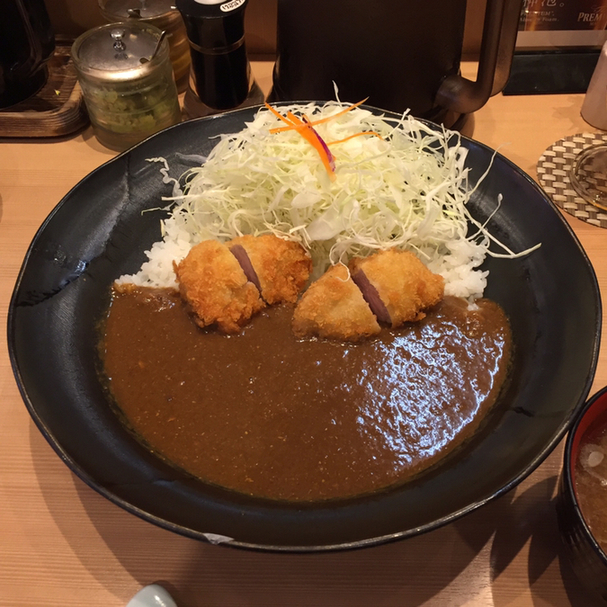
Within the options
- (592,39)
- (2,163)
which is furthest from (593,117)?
(2,163)

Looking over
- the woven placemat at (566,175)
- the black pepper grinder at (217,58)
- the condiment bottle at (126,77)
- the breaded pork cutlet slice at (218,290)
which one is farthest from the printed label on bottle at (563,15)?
the breaded pork cutlet slice at (218,290)

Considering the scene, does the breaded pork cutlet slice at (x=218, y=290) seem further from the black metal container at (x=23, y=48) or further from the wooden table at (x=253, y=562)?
the black metal container at (x=23, y=48)

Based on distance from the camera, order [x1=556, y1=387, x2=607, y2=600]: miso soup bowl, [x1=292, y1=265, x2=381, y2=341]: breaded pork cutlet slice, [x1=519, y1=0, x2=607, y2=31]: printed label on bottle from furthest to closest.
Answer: [x1=519, y1=0, x2=607, y2=31]: printed label on bottle
[x1=292, y1=265, x2=381, y2=341]: breaded pork cutlet slice
[x1=556, y1=387, x2=607, y2=600]: miso soup bowl

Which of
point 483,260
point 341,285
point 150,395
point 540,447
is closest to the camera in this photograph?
point 540,447

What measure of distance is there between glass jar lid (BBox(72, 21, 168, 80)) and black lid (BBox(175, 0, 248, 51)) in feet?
0.56

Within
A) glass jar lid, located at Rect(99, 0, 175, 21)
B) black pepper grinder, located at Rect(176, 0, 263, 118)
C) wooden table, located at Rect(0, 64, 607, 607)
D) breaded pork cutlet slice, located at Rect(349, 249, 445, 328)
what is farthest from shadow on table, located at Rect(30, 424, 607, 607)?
glass jar lid, located at Rect(99, 0, 175, 21)

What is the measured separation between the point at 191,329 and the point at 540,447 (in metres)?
1.03

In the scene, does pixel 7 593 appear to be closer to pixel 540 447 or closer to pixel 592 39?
pixel 540 447

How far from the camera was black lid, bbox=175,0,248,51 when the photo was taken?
1814mm

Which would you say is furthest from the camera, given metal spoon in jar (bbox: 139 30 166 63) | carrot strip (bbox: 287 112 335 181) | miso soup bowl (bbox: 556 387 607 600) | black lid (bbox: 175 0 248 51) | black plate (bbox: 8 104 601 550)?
metal spoon in jar (bbox: 139 30 166 63)

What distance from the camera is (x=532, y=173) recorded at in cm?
207

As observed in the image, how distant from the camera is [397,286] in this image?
1.56m

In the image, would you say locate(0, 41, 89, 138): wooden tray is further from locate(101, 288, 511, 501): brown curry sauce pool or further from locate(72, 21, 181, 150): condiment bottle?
locate(101, 288, 511, 501): brown curry sauce pool

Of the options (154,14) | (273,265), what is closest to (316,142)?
(273,265)
